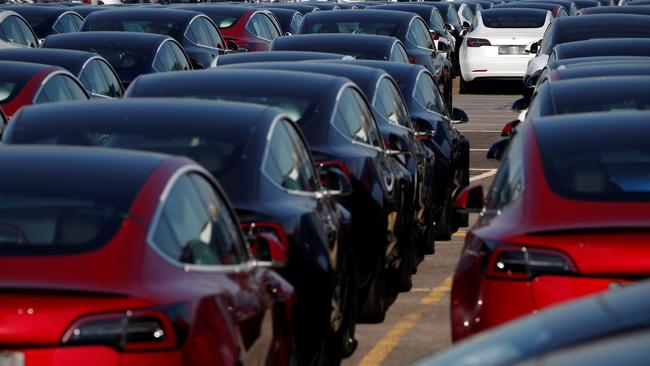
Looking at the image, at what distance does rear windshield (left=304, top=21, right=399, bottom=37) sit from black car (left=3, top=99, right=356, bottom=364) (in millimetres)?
16254

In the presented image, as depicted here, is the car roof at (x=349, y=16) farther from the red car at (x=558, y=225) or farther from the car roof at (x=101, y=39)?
the red car at (x=558, y=225)

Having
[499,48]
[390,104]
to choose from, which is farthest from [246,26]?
[390,104]

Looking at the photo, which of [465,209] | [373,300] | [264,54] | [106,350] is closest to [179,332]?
[106,350]

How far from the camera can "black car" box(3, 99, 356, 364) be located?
9336mm

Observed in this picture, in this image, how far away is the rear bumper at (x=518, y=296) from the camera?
767 cm

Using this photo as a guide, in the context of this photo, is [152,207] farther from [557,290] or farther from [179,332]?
[557,290]

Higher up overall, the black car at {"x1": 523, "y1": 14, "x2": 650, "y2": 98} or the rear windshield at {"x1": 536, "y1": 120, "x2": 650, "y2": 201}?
the rear windshield at {"x1": 536, "y1": 120, "x2": 650, "y2": 201}

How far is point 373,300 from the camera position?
1224 centimetres

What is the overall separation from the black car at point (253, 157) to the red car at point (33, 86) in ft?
19.9

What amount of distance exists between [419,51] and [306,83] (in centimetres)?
1519

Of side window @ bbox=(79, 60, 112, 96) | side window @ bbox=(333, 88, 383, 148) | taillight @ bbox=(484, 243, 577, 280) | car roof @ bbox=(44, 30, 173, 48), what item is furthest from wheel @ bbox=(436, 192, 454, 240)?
taillight @ bbox=(484, 243, 577, 280)

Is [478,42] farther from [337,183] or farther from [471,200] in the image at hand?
[471,200]

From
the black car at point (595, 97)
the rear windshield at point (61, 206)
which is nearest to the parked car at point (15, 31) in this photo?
the black car at point (595, 97)

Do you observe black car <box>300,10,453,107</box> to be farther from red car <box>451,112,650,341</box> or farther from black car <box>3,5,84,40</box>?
red car <box>451,112,650,341</box>
